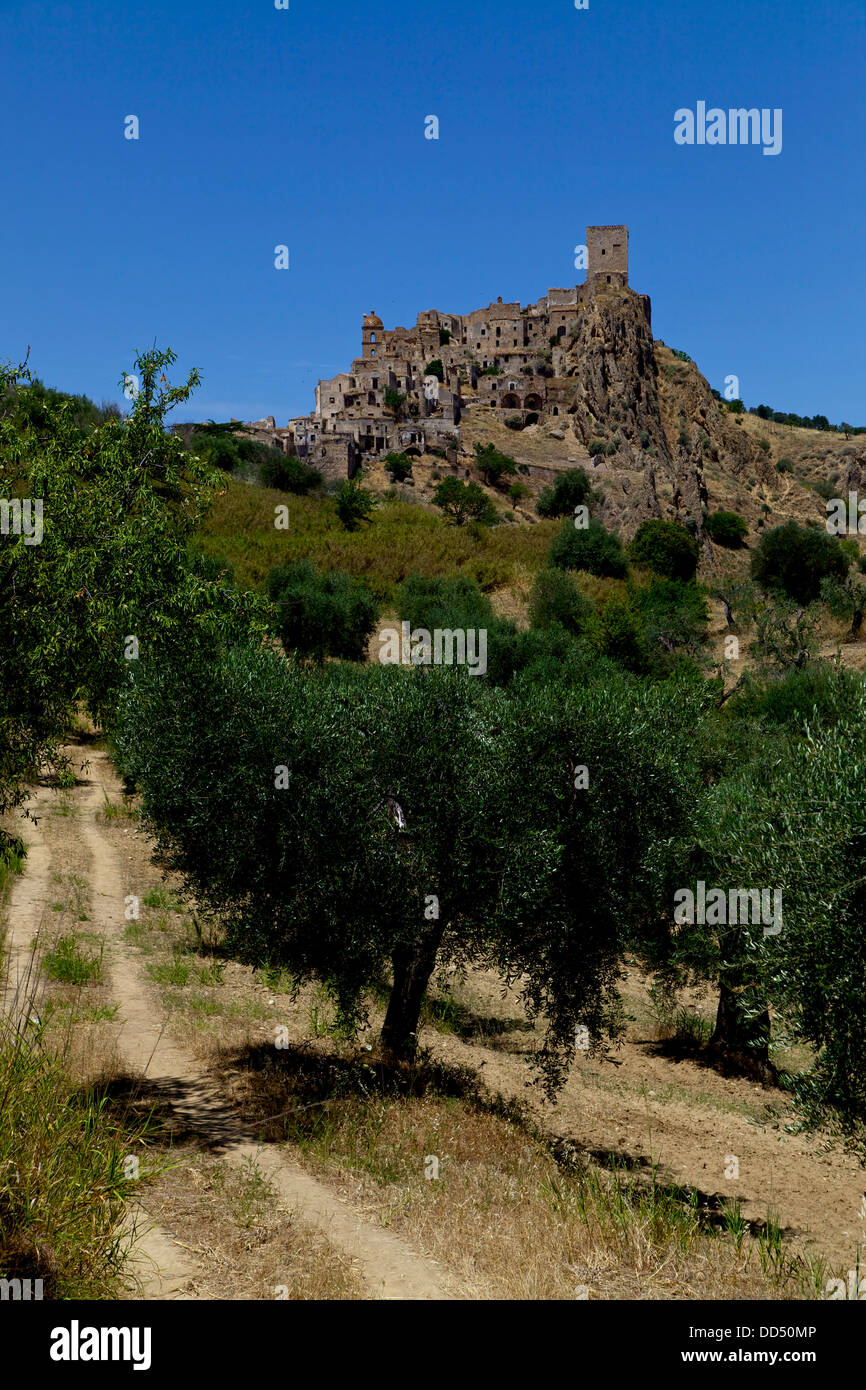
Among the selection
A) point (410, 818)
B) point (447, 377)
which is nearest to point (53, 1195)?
point (410, 818)

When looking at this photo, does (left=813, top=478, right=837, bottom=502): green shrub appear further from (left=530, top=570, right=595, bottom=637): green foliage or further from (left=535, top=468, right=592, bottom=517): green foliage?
(left=530, top=570, right=595, bottom=637): green foliage

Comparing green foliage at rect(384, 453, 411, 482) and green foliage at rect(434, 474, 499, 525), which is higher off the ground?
green foliage at rect(384, 453, 411, 482)

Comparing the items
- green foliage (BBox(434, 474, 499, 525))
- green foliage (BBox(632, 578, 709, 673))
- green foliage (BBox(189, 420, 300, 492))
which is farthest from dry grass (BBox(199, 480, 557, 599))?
green foliage (BBox(434, 474, 499, 525))

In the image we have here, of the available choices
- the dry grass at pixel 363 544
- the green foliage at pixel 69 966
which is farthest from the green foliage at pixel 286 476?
the green foliage at pixel 69 966

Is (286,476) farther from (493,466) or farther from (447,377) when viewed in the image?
(447,377)

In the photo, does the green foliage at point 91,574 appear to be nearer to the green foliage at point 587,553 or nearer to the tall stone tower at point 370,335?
the green foliage at point 587,553

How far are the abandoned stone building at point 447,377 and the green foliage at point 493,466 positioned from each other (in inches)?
230

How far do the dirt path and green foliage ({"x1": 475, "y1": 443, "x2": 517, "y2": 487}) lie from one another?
84815mm

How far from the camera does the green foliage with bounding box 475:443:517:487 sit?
104m

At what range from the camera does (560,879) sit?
45.2ft

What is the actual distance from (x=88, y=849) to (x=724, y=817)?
1922 cm

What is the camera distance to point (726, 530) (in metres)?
99.7

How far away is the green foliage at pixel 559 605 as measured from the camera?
54469 millimetres
